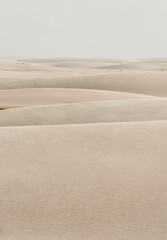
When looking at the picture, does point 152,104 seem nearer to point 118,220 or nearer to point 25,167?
point 25,167

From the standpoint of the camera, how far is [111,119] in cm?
465

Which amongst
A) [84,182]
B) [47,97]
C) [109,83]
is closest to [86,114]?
[84,182]

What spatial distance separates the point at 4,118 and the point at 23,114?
0.21m

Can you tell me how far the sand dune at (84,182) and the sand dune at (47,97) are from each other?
3.26 m

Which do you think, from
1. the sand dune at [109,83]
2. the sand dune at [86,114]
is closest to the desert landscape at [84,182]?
the sand dune at [86,114]

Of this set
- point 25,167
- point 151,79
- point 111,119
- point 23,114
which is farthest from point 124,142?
point 151,79

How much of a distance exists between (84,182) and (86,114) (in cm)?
234

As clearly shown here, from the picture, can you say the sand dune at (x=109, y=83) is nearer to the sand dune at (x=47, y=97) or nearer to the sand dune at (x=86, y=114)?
the sand dune at (x=47, y=97)

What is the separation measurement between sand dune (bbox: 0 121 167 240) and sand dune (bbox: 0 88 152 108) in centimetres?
326

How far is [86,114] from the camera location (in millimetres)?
4859

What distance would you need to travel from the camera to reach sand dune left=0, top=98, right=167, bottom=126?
4625mm

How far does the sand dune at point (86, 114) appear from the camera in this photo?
4625mm

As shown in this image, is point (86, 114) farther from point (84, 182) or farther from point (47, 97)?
point (47, 97)

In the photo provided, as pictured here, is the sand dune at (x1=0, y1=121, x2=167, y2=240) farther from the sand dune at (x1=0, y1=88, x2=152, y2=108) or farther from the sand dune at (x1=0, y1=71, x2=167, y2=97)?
the sand dune at (x1=0, y1=71, x2=167, y2=97)
